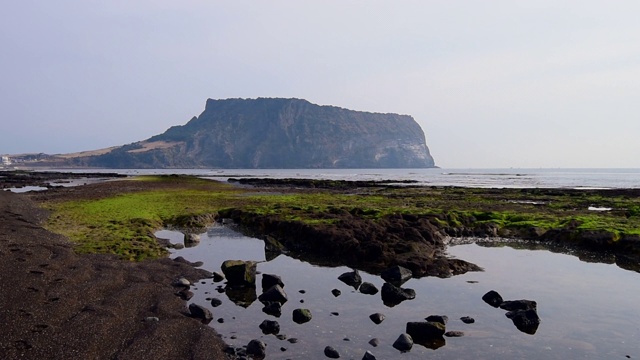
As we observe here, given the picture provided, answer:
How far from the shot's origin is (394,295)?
1927cm

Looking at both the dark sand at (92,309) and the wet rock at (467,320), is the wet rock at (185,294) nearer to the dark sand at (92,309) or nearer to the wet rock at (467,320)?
the dark sand at (92,309)

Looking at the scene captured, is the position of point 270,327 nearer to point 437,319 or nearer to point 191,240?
point 437,319

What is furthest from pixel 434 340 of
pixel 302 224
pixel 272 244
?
pixel 302 224

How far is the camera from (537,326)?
52.9 feet

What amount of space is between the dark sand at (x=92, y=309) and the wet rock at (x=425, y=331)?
676cm

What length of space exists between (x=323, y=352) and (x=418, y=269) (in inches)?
474

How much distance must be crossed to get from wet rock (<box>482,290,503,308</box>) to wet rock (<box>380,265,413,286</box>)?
4577 millimetres

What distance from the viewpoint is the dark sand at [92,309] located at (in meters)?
12.5

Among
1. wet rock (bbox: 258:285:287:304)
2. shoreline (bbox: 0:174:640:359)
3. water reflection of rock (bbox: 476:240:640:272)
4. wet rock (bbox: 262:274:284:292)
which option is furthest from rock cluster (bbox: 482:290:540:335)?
water reflection of rock (bbox: 476:240:640:272)

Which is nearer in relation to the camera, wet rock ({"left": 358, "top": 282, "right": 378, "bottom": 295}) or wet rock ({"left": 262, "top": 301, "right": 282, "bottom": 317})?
wet rock ({"left": 262, "top": 301, "right": 282, "bottom": 317})

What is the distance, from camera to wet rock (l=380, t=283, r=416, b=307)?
747 inches

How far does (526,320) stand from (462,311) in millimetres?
2481

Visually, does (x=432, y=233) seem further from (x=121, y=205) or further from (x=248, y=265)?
(x=121, y=205)

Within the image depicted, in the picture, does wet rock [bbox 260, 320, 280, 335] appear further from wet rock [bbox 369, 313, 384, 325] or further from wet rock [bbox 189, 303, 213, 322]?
wet rock [bbox 369, 313, 384, 325]
